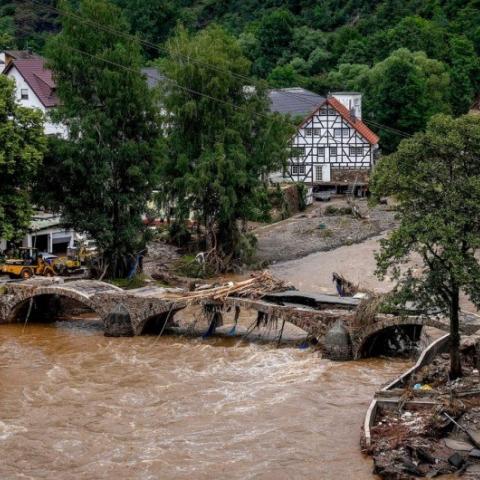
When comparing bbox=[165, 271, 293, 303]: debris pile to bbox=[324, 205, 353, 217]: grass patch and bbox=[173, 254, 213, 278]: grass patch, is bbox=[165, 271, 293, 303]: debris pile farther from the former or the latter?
bbox=[324, 205, 353, 217]: grass patch

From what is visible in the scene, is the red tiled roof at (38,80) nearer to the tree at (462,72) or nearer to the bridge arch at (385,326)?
the bridge arch at (385,326)

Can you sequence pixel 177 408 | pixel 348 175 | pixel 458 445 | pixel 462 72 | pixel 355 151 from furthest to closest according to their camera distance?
1. pixel 462 72
2. pixel 348 175
3. pixel 355 151
4. pixel 177 408
5. pixel 458 445

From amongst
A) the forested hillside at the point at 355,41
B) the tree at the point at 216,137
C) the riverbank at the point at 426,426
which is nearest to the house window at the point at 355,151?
the forested hillside at the point at 355,41

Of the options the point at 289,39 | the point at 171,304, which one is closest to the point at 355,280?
the point at 171,304

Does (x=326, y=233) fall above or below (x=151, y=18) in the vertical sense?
below

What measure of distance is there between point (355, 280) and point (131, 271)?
13788mm

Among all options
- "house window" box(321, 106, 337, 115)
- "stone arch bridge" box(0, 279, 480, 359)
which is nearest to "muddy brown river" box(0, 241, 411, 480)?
"stone arch bridge" box(0, 279, 480, 359)

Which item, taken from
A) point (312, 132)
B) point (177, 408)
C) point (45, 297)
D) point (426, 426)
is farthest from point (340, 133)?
point (426, 426)

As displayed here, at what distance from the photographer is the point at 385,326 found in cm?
4062

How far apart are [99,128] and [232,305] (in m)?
15.3

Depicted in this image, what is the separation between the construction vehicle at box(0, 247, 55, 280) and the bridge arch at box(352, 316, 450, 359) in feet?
70.9

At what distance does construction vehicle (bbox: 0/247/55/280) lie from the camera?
5516cm

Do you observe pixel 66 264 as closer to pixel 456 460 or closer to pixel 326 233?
pixel 326 233

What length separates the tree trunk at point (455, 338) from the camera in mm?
33809
